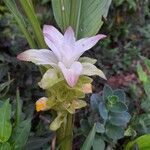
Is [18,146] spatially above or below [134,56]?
above

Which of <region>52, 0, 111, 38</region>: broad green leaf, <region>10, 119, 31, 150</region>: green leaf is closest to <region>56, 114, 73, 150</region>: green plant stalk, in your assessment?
<region>10, 119, 31, 150</region>: green leaf

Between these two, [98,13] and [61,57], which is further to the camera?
[98,13]

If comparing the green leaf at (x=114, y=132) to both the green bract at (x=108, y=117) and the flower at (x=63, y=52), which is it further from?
the flower at (x=63, y=52)

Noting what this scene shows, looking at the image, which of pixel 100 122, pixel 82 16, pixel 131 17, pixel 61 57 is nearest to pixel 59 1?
pixel 82 16

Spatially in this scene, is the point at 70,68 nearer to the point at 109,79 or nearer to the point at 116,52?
the point at 109,79

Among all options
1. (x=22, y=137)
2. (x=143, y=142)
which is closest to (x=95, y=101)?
(x=143, y=142)

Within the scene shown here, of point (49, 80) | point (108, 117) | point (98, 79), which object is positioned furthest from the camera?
point (98, 79)

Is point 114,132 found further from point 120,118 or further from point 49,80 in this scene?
point 49,80
